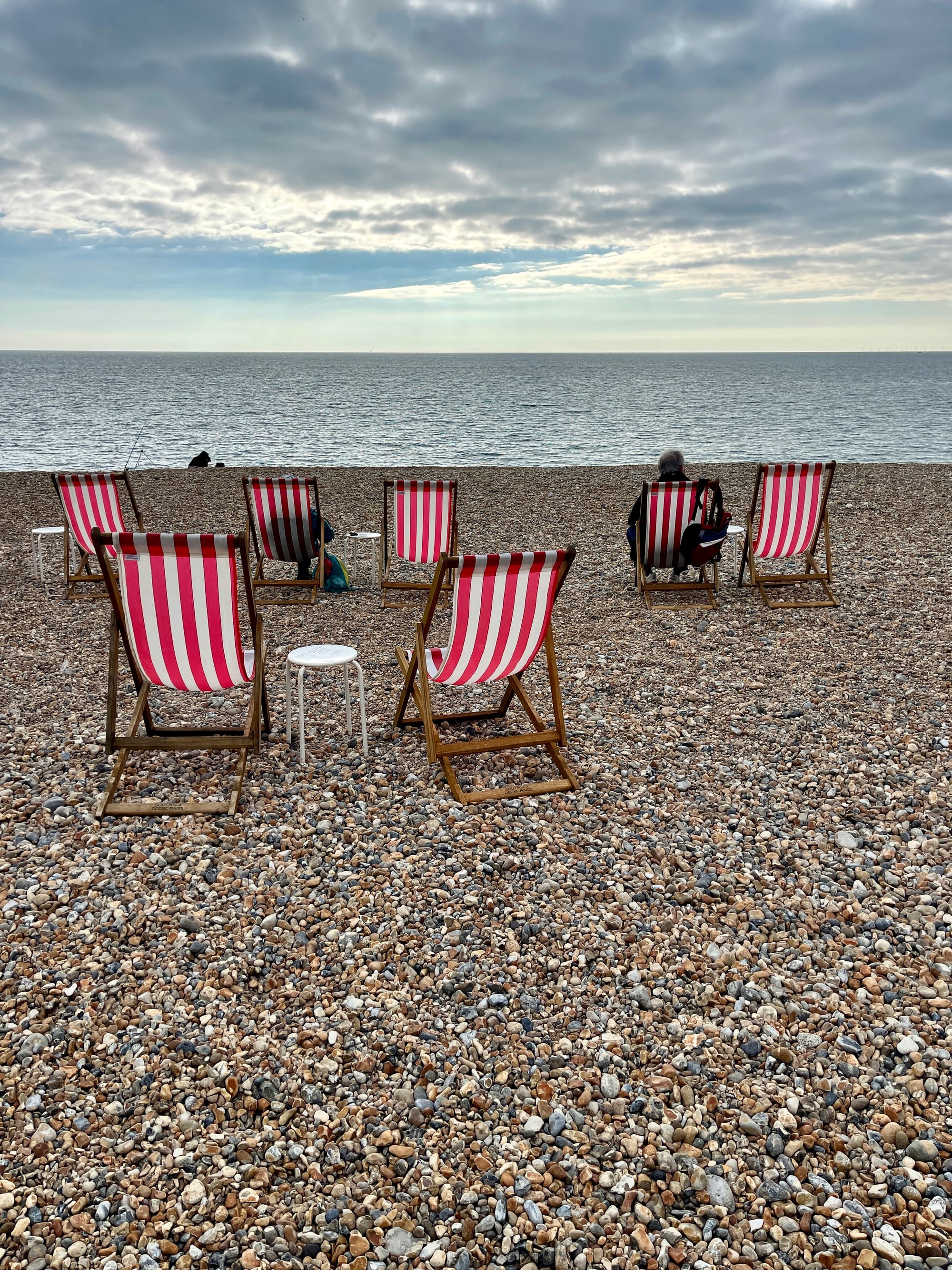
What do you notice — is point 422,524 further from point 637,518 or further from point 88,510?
point 88,510

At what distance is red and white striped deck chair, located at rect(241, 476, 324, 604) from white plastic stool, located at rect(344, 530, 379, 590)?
538 millimetres

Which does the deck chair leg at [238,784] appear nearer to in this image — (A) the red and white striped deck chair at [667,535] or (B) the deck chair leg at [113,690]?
(B) the deck chair leg at [113,690]

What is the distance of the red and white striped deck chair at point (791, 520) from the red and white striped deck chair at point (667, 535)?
1.58 feet

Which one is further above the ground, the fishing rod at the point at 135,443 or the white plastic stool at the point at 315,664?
the white plastic stool at the point at 315,664

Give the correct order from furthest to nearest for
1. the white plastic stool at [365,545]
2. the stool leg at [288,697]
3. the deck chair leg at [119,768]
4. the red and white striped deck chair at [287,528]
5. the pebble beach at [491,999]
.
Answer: the white plastic stool at [365,545]
the red and white striped deck chair at [287,528]
the stool leg at [288,697]
the deck chair leg at [119,768]
the pebble beach at [491,999]

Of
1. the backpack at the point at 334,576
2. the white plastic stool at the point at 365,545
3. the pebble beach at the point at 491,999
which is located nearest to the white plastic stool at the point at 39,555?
the backpack at the point at 334,576

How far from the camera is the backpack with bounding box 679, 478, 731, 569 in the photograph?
7.20 m

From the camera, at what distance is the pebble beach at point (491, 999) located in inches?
78.6

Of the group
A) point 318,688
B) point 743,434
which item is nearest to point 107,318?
point 743,434

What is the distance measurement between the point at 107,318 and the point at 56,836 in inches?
5480

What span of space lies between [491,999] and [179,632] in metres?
2.38

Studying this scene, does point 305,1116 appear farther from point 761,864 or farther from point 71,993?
point 761,864

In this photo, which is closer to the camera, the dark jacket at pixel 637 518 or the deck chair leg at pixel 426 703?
the deck chair leg at pixel 426 703

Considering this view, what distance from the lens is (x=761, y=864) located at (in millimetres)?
3475
